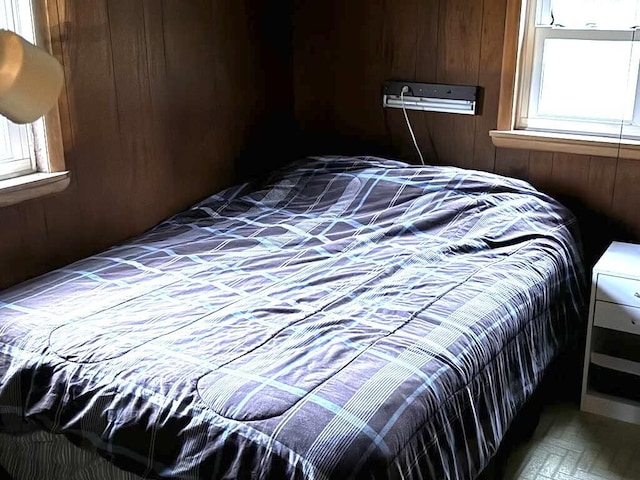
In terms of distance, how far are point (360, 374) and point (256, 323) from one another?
0.37m

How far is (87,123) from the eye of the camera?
2500 millimetres

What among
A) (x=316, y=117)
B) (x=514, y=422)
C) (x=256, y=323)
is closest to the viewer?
(x=256, y=323)

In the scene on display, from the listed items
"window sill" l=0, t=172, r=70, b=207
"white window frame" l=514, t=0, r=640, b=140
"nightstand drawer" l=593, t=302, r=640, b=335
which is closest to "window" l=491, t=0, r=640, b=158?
"white window frame" l=514, t=0, r=640, b=140

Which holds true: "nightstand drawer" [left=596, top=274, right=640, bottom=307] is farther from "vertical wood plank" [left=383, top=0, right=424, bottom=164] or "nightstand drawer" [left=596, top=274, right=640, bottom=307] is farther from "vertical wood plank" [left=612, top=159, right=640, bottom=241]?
"vertical wood plank" [left=383, top=0, right=424, bottom=164]

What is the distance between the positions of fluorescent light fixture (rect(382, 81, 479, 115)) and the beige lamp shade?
1.70 meters

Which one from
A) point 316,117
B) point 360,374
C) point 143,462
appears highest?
point 316,117

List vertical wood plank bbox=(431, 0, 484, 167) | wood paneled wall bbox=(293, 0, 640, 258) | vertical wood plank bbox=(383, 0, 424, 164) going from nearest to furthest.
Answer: wood paneled wall bbox=(293, 0, 640, 258), vertical wood plank bbox=(431, 0, 484, 167), vertical wood plank bbox=(383, 0, 424, 164)

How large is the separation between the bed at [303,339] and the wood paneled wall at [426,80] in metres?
0.20

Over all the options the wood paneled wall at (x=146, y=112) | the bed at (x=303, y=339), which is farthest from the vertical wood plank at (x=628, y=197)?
the wood paneled wall at (x=146, y=112)

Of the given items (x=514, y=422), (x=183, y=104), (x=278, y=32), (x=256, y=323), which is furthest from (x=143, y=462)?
(x=278, y=32)

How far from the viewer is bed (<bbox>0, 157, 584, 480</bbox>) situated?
1492mm

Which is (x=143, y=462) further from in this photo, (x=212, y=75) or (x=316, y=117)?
(x=316, y=117)

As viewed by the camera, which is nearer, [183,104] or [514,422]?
[514,422]

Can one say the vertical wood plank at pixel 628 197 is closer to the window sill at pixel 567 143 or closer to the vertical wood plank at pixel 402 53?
the window sill at pixel 567 143
